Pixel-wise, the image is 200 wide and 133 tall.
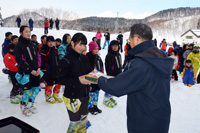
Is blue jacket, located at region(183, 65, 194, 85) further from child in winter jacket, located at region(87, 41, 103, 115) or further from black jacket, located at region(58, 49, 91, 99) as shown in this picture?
black jacket, located at region(58, 49, 91, 99)

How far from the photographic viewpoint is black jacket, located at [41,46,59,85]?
4379 mm

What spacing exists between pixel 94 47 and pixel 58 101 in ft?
6.85

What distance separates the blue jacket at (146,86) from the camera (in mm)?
1503

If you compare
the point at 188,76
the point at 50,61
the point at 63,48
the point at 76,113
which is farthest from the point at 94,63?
the point at 188,76

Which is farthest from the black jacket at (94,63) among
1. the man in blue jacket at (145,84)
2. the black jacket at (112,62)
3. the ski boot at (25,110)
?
the man in blue jacket at (145,84)

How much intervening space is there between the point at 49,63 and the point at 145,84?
347 cm

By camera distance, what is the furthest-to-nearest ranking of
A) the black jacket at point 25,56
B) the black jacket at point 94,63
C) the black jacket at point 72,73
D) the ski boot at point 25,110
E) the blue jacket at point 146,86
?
1. the black jacket at point 94,63
2. the ski boot at point 25,110
3. the black jacket at point 25,56
4. the black jacket at point 72,73
5. the blue jacket at point 146,86

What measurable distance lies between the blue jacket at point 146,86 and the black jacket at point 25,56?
95.3 inches

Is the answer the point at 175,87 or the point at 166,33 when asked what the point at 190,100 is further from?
the point at 166,33

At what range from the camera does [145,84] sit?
5.01 feet

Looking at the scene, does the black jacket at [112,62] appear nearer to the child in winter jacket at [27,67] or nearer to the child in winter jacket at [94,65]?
the child in winter jacket at [94,65]

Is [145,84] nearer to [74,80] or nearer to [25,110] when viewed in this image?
[74,80]

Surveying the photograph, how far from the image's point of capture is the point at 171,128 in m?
3.57

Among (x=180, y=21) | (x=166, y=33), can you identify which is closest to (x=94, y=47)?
(x=166, y=33)
